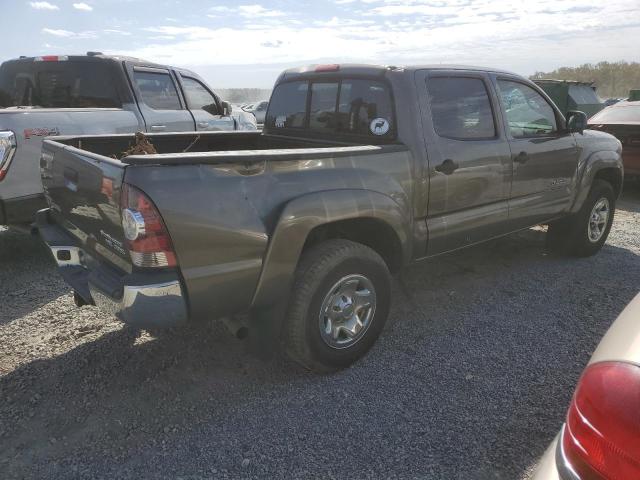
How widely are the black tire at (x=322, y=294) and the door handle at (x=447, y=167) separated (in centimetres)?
81

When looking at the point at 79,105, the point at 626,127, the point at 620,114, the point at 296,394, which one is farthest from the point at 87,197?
the point at 620,114

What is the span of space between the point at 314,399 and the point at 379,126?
181 centimetres

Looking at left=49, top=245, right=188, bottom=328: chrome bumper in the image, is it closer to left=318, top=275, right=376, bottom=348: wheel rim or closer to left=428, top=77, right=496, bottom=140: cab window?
left=318, top=275, right=376, bottom=348: wheel rim

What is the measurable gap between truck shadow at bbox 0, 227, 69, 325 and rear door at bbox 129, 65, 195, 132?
5.92 ft

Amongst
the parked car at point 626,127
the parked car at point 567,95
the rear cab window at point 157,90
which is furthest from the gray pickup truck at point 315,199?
the parked car at point 567,95

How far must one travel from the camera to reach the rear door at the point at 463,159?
11.3ft

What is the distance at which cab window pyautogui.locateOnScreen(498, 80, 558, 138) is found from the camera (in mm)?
4082

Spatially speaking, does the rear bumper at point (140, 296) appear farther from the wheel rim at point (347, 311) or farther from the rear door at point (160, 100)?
the rear door at point (160, 100)

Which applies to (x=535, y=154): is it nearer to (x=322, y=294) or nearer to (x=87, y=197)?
(x=322, y=294)

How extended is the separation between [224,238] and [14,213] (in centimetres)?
287

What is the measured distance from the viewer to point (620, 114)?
341 inches

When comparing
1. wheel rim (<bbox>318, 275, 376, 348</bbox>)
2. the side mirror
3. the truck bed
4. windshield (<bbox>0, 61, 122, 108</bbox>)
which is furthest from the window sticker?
windshield (<bbox>0, 61, 122, 108</bbox>)

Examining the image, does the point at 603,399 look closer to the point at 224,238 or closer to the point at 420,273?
the point at 224,238

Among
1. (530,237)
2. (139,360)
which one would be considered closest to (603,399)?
(139,360)
